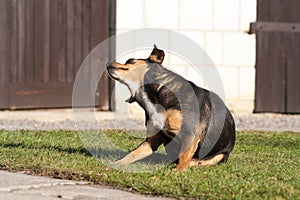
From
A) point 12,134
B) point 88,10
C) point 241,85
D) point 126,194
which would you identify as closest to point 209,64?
point 241,85

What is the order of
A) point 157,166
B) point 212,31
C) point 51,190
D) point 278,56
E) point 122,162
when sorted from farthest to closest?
1. point 278,56
2. point 212,31
3. point 122,162
4. point 157,166
5. point 51,190

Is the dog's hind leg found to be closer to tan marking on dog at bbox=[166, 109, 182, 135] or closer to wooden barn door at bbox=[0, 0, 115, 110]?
tan marking on dog at bbox=[166, 109, 182, 135]

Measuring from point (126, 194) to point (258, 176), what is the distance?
1242mm

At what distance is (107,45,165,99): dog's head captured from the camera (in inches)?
283

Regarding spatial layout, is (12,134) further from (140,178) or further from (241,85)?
(241,85)

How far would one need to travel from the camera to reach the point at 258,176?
273 inches

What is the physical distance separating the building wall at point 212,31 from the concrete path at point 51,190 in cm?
612

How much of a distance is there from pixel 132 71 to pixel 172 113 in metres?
0.46

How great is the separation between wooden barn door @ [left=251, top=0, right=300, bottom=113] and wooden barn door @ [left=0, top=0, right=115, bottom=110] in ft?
8.15

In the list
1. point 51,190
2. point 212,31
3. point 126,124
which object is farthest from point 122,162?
point 212,31

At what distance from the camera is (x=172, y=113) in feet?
23.6

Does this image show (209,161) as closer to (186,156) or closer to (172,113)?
(186,156)

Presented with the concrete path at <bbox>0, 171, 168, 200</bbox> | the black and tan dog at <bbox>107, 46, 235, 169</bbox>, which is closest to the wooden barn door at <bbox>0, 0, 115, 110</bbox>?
the black and tan dog at <bbox>107, 46, 235, 169</bbox>

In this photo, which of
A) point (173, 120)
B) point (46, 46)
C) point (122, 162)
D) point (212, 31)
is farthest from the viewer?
point (212, 31)
